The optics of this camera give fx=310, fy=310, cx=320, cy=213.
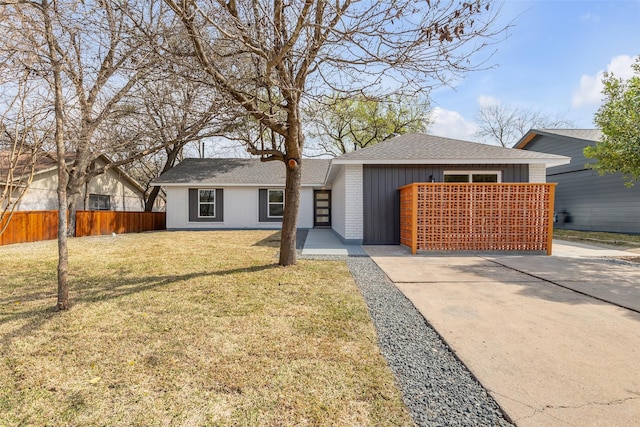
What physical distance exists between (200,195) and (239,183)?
2.19 m

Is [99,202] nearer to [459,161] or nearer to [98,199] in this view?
[98,199]

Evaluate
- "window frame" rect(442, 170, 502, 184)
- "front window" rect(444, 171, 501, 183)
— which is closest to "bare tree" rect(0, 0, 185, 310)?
"window frame" rect(442, 170, 502, 184)

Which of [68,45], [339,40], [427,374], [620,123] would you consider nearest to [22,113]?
[68,45]

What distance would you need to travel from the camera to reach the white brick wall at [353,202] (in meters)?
9.11

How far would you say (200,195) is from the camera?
1588 cm

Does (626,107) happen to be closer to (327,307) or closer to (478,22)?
(478,22)

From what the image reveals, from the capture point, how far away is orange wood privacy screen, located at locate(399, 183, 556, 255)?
25.4 ft

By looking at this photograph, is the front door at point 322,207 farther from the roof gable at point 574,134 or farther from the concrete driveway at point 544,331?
the roof gable at point 574,134

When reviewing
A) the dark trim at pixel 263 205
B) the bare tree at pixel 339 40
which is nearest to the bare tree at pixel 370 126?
the dark trim at pixel 263 205

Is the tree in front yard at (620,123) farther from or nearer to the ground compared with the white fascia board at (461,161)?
farther from the ground

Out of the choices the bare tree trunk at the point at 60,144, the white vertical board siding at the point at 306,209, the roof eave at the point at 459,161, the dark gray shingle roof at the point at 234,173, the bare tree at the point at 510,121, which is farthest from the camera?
the bare tree at the point at 510,121

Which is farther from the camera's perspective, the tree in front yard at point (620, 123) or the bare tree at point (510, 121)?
the bare tree at point (510, 121)

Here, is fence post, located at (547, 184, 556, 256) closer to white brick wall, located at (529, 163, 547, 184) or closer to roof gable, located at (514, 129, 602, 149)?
white brick wall, located at (529, 163, 547, 184)

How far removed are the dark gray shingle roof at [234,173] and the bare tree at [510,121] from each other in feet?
69.8
